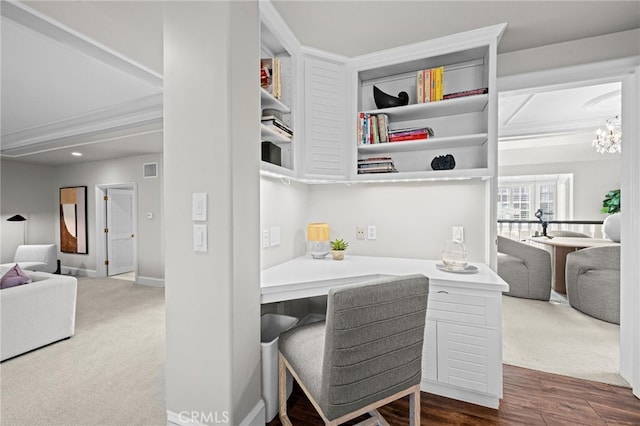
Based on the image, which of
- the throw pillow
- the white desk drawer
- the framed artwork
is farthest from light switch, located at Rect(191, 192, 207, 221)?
the framed artwork

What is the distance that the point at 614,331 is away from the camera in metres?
2.98

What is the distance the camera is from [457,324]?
1815 mm

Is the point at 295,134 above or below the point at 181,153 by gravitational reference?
above

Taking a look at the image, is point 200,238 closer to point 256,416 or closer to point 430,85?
point 256,416

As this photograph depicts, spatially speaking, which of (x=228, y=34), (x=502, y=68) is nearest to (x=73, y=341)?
(x=228, y=34)

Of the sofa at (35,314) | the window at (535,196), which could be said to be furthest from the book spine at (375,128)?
the window at (535,196)

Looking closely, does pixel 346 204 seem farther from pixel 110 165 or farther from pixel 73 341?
pixel 110 165

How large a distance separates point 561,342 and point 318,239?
8.00ft

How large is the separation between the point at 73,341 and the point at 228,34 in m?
3.24

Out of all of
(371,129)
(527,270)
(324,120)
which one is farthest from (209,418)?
(527,270)

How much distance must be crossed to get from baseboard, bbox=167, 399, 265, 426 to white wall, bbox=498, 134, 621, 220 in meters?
7.31

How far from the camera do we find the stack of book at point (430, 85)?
2182 mm

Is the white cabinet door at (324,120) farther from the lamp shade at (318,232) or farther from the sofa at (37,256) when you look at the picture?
the sofa at (37,256)

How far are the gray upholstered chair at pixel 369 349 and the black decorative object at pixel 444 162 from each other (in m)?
1.23
